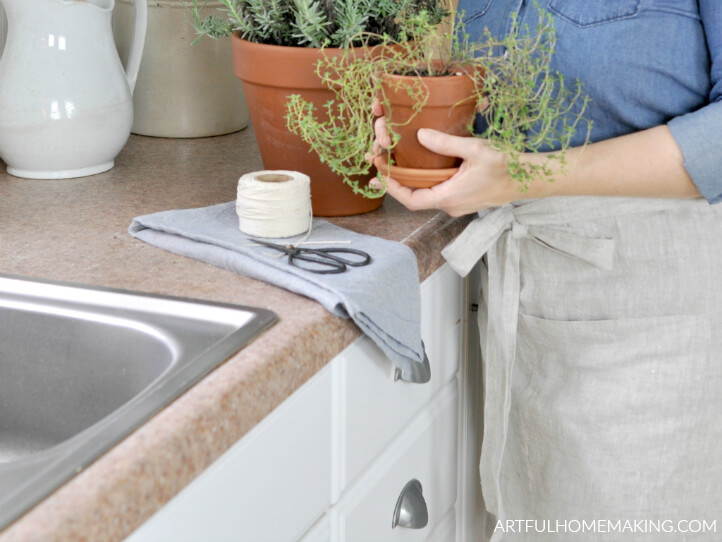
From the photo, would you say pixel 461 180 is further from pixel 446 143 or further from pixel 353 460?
pixel 353 460

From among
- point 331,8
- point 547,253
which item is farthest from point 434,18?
point 547,253

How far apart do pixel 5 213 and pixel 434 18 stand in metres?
0.55

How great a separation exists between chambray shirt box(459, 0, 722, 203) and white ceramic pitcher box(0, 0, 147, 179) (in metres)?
0.59

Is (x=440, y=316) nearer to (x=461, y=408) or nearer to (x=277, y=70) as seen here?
(x=461, y=408)

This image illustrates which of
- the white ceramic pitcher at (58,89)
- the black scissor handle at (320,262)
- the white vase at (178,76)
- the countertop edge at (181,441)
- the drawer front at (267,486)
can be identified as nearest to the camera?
the countertop edge at (181,441)

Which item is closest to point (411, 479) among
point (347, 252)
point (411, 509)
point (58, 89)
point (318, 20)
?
point (411, 509)

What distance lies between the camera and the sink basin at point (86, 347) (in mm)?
787

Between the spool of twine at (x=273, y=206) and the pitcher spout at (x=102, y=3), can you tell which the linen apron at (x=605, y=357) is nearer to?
the spool of twine at (x=273, y=206)

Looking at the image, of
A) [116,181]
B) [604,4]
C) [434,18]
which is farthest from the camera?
[116,181]

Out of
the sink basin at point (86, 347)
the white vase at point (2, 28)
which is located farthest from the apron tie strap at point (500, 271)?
the white vase at point (2, 28)

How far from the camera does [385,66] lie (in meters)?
0.91

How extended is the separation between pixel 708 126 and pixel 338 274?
1.33ft

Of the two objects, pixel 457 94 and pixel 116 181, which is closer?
pixel 457 94

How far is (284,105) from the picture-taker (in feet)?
3.41
